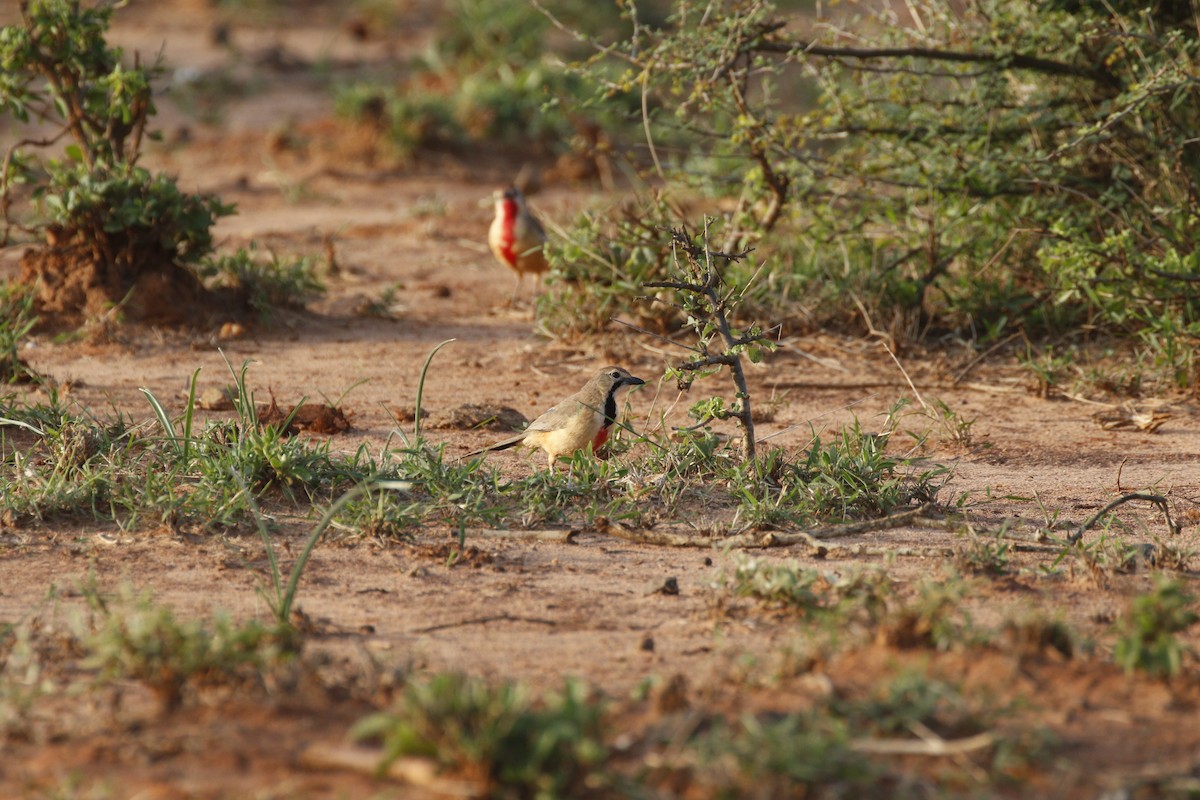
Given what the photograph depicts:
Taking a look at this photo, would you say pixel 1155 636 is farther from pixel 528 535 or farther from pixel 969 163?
pixel 969 163

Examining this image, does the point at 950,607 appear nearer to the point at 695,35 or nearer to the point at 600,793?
the point at 600,793

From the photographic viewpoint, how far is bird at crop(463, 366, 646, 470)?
4.87m

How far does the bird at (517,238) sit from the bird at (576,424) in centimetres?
269

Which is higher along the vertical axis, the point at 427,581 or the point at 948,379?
the point at 948,379

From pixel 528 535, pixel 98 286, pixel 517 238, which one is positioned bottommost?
pixel 528 535

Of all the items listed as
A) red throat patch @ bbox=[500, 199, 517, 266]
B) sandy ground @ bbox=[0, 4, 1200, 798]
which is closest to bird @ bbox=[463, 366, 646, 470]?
sandy ground @ bbox=[0, 4, 1200, 798]

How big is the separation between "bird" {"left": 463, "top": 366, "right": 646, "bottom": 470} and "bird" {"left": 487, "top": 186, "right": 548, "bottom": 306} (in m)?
2.69

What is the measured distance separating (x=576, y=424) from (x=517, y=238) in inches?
123

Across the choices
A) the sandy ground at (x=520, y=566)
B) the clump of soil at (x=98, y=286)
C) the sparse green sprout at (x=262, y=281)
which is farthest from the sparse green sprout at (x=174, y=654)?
the sparse green sprout at (x=262, y=281)

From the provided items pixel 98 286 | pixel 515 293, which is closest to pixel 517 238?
pixel 515 293

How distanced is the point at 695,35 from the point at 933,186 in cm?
139

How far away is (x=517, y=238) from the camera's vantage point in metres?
7.79

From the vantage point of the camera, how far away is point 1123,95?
5.92 meters

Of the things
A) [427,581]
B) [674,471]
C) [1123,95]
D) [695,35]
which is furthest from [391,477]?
[1123,95]
